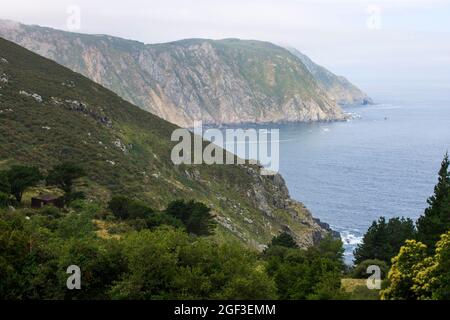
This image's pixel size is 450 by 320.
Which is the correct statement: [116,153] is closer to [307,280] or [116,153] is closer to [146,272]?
[146,272]

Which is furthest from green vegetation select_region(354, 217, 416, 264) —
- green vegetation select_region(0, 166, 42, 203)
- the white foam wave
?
the white foam wave

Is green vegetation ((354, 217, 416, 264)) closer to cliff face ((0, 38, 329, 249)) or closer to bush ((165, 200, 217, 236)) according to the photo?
bush ((165, 200, 217, 236))

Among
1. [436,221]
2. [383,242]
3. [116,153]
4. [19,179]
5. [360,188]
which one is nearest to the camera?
[436,221]

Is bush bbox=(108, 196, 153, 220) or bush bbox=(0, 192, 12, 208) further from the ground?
bush bbox=(0, 192, 12, 208)

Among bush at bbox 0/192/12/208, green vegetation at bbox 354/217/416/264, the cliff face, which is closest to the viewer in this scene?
bush at bbox 0/192/12/208

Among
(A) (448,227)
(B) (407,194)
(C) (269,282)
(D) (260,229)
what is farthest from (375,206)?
(C) (269,282)

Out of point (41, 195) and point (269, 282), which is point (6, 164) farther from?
point (269, 282)

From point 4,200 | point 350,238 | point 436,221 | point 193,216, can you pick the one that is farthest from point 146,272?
point 350,238

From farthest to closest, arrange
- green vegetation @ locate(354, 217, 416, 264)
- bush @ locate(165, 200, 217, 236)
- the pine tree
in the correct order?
bush @ locate(165, 200, 217, 236), green vegetation @ locate(354, 217, 416, 264), the pine tree

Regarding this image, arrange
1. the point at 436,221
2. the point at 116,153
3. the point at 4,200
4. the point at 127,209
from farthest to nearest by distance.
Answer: the point at 116,153 → the point at 127,209 → the point at 4,200 → the point at 436,221
